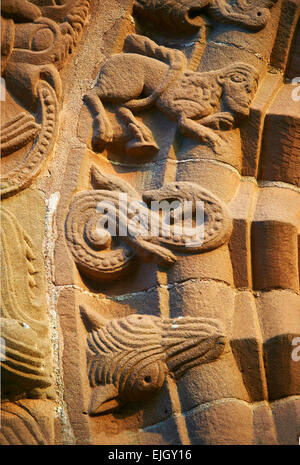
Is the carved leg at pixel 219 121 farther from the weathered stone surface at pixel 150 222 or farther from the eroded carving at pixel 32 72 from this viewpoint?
the eroded carving at pixel 32 72

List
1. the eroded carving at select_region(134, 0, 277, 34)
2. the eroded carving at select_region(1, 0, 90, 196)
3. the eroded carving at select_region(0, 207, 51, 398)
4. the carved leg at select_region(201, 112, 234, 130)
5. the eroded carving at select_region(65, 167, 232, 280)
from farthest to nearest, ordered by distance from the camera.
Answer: the eroded carving at select_region(134, 0, 277, 34)
the carved leg at select_region(201, 112, 234, 130)
the eroded carving at select_region(1, 0, 90, 196)
the eroded carving at select_region(65, 167, 232, 280)
the eroded carving at select_region(0, 207, 51, 398)

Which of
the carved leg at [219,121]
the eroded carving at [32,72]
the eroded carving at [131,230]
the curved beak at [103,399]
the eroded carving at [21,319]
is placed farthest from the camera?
the carved leg at [219,121]

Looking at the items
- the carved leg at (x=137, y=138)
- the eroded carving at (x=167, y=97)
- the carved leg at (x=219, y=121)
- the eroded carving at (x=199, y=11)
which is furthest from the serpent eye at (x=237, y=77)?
the carved leg at (x=137, y=138)

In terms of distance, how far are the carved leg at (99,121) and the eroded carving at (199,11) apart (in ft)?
1.58

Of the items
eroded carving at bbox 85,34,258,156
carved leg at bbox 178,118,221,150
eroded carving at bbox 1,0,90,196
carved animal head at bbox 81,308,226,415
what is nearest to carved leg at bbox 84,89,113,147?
eroded carving at bbox 85,34,258,156

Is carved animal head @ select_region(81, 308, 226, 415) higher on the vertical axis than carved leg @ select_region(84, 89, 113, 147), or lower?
lower

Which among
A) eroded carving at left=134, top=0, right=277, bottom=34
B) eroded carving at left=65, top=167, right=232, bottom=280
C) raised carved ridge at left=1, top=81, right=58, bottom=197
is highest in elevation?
eroded carving at left=134, top=0, right=277, bottom=34

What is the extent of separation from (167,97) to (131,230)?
1.99 ft

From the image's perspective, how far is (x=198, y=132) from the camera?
3.05 meters

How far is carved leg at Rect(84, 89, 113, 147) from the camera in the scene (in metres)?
3.04

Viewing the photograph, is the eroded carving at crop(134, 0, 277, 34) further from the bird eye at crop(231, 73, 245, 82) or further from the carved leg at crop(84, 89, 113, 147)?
the carved leg at crop(84, 89, 113, 147)

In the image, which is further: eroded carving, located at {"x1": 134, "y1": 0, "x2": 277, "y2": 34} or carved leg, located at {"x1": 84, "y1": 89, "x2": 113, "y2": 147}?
eroded carving, located at {"x1": 134, "y1": 0, "x2": 277, "y2": 34}

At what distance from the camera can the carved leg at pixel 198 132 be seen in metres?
3.05

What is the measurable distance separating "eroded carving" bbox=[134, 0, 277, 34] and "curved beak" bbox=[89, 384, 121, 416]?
1.58 m
